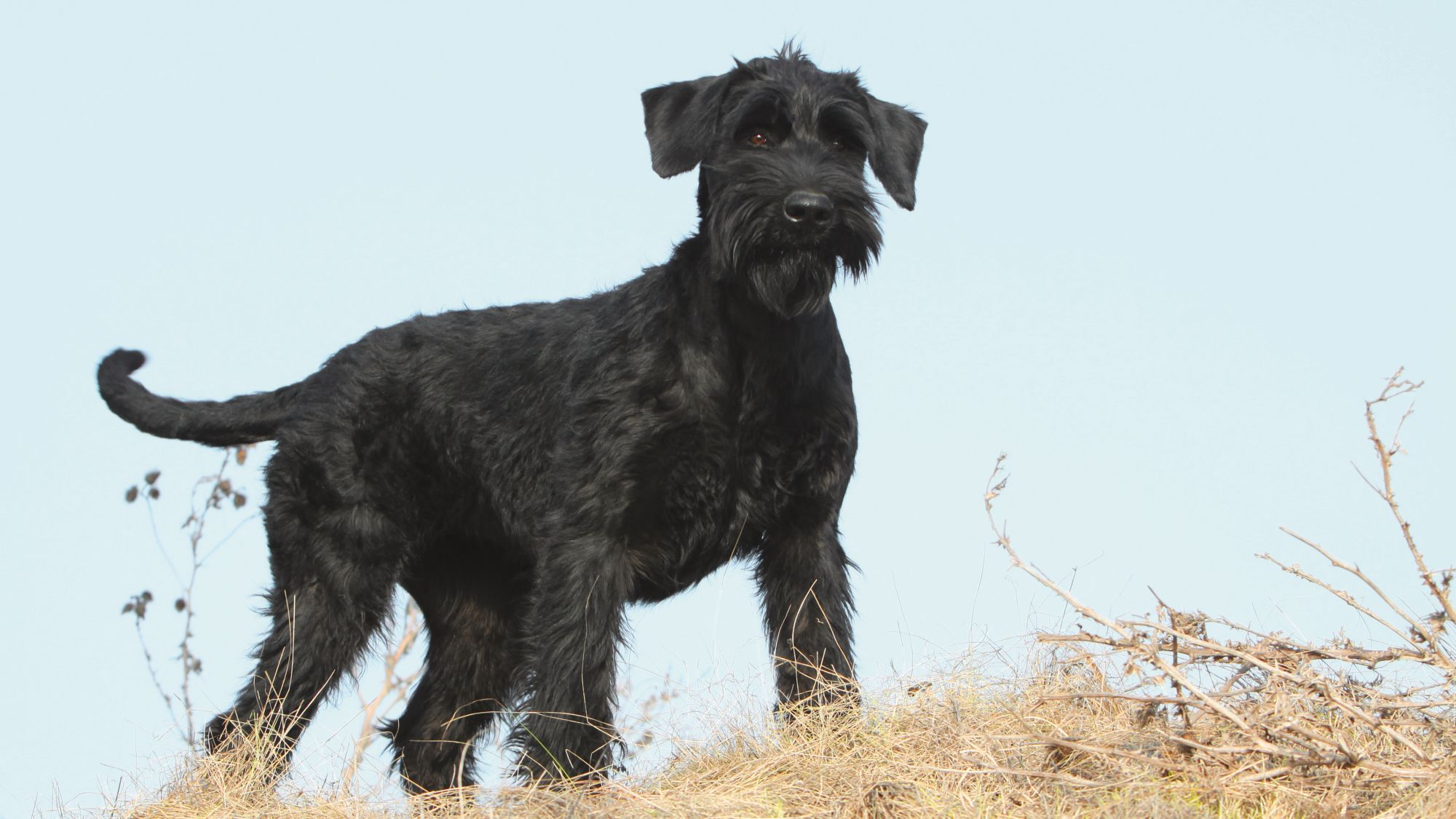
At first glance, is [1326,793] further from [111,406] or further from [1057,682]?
[111,406]

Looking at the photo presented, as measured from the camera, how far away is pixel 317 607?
634 centimetres

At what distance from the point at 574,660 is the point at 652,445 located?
2.66ft

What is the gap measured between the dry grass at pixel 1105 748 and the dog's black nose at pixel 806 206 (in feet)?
3.70

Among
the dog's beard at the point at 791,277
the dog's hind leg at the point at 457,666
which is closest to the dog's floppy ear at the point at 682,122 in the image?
the dog's beard at the point at 791,277

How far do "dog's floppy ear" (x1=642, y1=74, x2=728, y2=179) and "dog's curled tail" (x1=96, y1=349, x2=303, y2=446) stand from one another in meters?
2.35

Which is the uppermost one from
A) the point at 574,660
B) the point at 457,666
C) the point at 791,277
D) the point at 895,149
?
the point at 895,149

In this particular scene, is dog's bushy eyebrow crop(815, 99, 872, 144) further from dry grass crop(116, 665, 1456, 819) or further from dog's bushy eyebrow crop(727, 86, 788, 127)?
dry grass crop(116, 665, 1456, 819)

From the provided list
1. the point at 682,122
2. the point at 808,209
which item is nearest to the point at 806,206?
the point at 808,209

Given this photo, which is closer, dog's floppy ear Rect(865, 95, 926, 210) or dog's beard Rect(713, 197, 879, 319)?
dog's beard Rect(713, 197, 879, 319)

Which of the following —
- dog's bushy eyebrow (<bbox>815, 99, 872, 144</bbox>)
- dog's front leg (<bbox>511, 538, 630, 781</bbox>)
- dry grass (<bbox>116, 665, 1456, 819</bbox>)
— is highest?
dog's bushy eyebrow (<bbox>815, 99, 872, 144</bbox>)

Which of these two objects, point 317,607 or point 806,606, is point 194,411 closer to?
point 317,607

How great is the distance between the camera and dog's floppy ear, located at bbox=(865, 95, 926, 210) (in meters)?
5.54

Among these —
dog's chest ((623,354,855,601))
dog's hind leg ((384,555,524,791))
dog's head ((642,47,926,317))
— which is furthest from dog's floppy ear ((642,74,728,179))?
dog's hind leg ((384,555,524,791))

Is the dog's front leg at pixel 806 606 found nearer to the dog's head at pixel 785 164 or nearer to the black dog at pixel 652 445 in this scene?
the black dog at pixel 652 445
